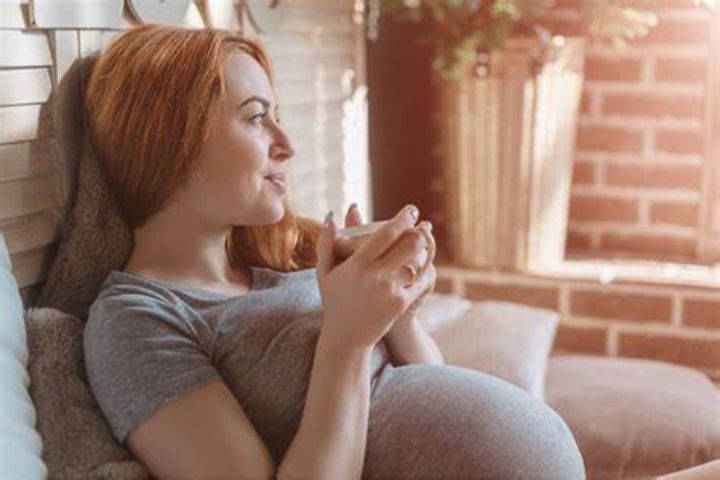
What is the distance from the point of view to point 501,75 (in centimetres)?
229

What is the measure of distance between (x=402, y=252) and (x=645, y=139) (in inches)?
66.6

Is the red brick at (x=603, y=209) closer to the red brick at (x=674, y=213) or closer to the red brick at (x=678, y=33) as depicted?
the red brick at (x=674, y=213)

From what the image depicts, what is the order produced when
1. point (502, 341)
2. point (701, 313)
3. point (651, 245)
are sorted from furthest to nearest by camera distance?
point (651, 245), point (701, 313), point (502, 341)

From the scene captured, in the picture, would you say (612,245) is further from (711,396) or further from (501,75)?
(711,396)

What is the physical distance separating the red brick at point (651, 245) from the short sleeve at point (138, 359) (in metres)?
1.77

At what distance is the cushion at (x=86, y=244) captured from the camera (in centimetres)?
122

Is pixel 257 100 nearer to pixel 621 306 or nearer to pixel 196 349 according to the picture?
pixel 196 349

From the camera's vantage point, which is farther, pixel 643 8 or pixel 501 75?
pixel 643 8

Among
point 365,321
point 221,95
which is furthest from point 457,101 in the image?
point 365,321

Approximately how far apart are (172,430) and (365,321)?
0.23 metres

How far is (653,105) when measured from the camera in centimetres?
255

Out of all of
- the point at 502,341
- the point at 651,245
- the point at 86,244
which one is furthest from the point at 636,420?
the point at 651,245

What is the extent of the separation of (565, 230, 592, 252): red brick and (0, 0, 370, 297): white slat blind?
Result: 1.87 ft

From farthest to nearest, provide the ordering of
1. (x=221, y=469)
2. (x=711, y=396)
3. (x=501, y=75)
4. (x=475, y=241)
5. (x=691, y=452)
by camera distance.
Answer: (x=475, y=241)
(x=501, y=75)
(x=711, y=396)
(x=691, y=452)
(x=221, y=469)
